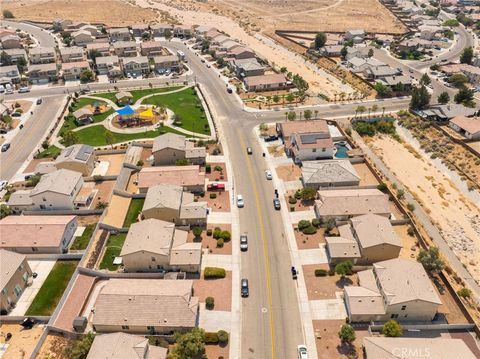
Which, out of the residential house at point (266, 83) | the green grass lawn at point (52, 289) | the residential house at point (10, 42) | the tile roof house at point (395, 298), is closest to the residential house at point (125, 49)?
the residential house at point (10, 42)

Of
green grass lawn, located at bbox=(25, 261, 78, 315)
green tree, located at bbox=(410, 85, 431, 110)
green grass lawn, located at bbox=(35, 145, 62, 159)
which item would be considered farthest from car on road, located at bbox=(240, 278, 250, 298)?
green tree, located at bbox=(410, 85, 431, 110)

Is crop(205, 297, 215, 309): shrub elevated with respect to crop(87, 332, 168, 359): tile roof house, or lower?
elevated

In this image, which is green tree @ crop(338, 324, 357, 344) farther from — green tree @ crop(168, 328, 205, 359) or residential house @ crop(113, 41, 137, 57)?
residential house @ crop(113, 41, 137, 57)

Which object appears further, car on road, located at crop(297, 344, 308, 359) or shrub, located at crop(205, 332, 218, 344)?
shrub, located at crop(205, 332, 218, 344)

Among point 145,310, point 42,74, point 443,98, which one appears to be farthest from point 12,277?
point 443,98

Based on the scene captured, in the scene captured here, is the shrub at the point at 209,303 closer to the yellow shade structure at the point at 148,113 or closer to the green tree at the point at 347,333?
the green tree at the point at 347,333

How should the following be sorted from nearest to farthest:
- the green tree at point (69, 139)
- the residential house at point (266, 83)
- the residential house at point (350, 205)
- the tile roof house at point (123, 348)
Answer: the tile roof house at point (123, 348)
the residential house at point (350, 205)
the green tree at point (69, 139)
the residential house at point (266, 83)
